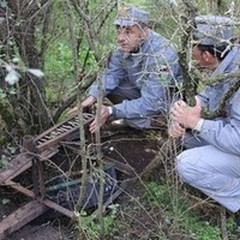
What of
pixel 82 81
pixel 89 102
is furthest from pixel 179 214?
pixel 89 102

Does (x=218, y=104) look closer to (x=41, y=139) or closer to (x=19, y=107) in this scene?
(x=41, y=139)

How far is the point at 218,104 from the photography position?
3.29 meters

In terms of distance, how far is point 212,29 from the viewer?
295 cm

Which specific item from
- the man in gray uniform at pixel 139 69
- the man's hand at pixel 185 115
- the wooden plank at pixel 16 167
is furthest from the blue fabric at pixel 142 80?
the wooden plank at pixel 16 167

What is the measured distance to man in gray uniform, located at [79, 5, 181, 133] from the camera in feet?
11.5

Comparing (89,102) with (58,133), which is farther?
(89,102)

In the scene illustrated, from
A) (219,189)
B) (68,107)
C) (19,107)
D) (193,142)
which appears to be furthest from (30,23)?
(219,189)

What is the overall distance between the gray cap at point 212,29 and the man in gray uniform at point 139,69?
364 millimetres

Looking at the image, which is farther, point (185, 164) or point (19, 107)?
point (19, 107)

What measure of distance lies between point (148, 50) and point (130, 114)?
19.3 inches

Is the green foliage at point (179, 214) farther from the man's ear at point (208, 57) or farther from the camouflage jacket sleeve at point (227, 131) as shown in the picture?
the man's ear at point (208, 57)

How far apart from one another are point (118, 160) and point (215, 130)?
1.06 meters

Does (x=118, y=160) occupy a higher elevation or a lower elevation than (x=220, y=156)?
lower

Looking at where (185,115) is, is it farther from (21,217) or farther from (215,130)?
(21,217)
